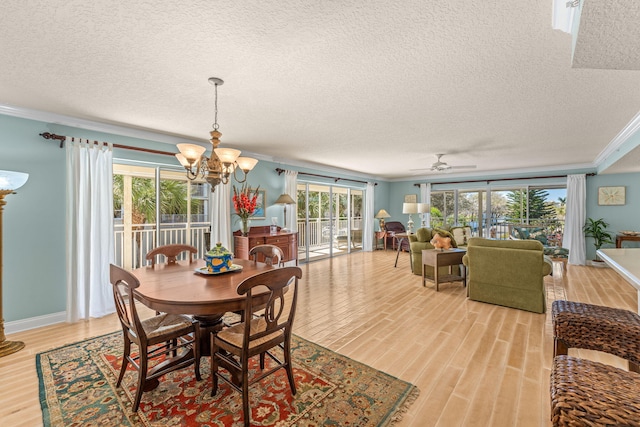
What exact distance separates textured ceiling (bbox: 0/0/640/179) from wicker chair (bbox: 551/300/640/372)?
5.33 feet

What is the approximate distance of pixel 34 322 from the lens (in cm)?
307

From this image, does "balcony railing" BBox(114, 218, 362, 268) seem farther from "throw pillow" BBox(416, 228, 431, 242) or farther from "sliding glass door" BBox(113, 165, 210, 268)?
"throw pillow" BBox(416, 228, 431, 242)

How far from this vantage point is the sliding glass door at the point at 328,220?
6.93 meters

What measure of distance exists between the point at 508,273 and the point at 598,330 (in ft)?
8.18

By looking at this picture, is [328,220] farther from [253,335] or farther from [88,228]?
[253,335]

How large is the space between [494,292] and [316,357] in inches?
108

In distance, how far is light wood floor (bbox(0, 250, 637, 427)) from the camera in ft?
6.08

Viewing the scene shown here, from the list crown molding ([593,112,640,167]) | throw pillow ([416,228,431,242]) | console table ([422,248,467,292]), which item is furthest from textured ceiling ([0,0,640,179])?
throw pillow ([416,228,431,242])

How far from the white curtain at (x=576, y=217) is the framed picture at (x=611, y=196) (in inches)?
11.7

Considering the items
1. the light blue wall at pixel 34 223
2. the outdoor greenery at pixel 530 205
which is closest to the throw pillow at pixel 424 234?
the outdoor greenery at pixel 530 205

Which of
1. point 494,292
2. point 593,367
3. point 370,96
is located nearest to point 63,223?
point 370,96

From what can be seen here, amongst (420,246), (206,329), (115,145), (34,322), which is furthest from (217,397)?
(420,246)

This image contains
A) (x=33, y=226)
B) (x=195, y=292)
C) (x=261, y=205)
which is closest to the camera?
(x=195, y=292)

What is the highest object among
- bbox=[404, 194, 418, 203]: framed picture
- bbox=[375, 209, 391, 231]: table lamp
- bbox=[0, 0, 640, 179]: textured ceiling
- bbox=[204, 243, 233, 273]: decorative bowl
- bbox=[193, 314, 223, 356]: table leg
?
bbox=[0, 0, 640, 179]: textured ceiling
